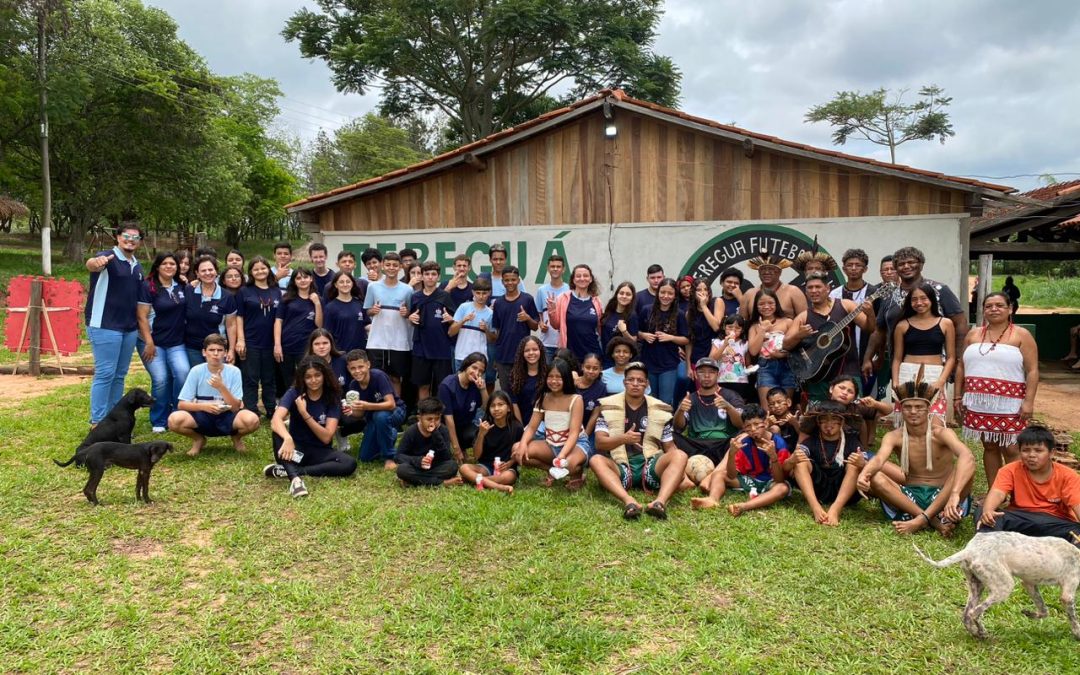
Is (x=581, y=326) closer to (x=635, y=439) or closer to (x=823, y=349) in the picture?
(x=635, y=439)

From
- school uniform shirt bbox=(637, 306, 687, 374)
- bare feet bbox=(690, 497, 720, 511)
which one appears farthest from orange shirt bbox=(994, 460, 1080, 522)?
school uniform shirt bbox=(637, 306, 687, 374)

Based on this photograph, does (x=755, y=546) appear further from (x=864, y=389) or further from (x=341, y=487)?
(x=341, y=487)

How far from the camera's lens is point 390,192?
9133 millimetres

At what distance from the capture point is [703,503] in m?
4.86

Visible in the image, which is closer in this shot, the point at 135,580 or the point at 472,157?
the point at 135,580

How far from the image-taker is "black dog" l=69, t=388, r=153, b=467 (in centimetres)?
540

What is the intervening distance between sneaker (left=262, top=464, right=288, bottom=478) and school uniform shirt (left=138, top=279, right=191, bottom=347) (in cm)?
195

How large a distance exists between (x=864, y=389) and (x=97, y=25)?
2824 centimetres

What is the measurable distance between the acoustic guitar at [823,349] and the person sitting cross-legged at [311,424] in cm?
380

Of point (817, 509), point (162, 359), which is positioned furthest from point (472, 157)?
point (817, 509)

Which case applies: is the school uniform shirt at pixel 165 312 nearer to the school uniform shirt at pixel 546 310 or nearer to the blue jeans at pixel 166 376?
the blue jeans at pixel 166 376

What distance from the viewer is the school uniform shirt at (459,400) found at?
5633 millimetres

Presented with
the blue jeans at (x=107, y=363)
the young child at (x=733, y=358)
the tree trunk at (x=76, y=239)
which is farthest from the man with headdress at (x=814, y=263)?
the tree trunk at (x=76, y=239)

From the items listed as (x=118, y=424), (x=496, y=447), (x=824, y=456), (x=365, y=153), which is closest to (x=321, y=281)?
(x=118, y=424)
